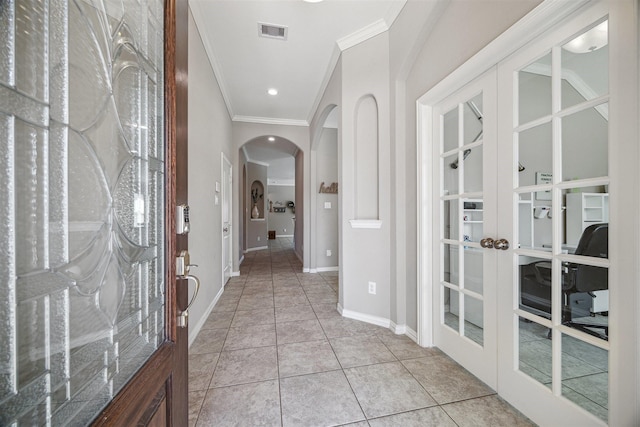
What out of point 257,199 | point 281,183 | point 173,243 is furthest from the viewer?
point 281,183

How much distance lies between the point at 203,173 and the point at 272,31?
1.59 metres

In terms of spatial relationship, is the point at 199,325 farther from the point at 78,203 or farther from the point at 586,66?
the point at 586,66

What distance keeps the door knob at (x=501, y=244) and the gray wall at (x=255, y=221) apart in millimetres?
6465

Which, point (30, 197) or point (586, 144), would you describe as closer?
point (30, 197)

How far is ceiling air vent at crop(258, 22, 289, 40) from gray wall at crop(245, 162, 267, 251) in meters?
4.99

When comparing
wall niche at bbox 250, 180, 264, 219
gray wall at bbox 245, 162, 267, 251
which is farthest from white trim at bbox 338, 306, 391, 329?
wall niche at bbox 250, 180, 264, 219

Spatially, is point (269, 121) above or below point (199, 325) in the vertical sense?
above

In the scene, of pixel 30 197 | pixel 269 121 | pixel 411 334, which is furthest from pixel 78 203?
pixel 269 121

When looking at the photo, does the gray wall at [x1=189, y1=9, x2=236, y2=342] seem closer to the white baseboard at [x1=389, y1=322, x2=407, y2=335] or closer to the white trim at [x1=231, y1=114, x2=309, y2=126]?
the white trim at [x1=231, y1=114, x2=309, y2=126]

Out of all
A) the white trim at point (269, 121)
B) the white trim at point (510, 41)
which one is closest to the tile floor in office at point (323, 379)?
the white trim at point (510, 41)

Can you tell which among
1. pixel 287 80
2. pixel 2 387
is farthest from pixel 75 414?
pixel 287 80

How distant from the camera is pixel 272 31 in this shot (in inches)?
99.0

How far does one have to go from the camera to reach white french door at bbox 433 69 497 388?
1.55 m

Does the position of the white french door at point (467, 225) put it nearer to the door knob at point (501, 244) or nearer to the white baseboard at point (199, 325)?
the door knob at point (501, 244)
